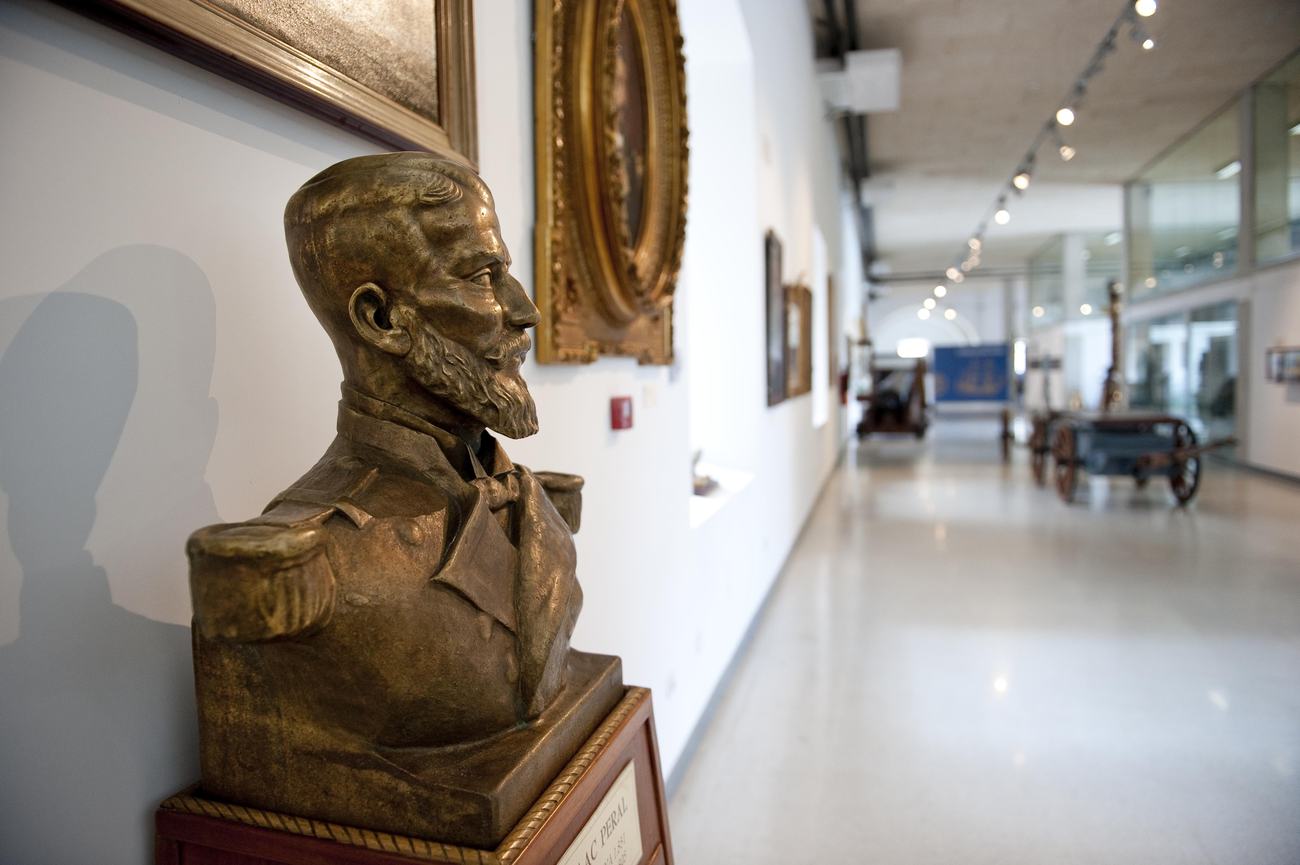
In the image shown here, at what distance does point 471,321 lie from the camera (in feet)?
2.97

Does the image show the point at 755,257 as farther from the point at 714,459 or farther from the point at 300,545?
the point at 300,545

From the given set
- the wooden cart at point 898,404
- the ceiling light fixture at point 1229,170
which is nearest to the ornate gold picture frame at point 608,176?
the wooden cart at point 898,404

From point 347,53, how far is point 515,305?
1.61 feet

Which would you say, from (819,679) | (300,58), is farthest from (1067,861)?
(300,58)

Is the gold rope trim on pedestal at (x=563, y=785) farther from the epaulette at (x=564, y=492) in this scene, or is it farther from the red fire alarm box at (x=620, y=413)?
the red fire alarm box at (x=620, y=413)

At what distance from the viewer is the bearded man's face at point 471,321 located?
89cm

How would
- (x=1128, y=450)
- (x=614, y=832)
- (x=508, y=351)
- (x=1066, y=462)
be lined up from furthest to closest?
(x=1066, y=462) < (x=1128, y=450) < (x=614, y=832) < (x=508, y=351)

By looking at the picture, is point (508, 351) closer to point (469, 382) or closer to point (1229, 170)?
point (469, 382)

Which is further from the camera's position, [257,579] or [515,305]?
[515,305]

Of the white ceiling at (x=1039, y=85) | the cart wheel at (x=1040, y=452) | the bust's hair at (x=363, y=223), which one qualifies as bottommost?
the cart wheel at (x=1040, y=452)

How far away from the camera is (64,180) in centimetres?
82

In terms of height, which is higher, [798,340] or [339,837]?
[798,340]

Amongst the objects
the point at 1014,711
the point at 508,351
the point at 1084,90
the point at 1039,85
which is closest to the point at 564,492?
the point at 508,351

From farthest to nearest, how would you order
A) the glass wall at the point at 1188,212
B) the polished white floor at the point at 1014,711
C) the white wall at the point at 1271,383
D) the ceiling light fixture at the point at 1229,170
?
the glass wall at the point at 1188,212 < the ceiling light fixture at the point at 1229,170 < the white wall at the point at 1271,383 < the polished white floor at the point at 1014,711
